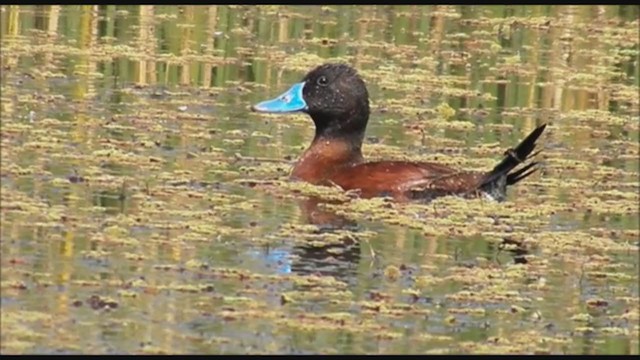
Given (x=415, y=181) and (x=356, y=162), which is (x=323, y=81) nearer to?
(x=356, y=162)

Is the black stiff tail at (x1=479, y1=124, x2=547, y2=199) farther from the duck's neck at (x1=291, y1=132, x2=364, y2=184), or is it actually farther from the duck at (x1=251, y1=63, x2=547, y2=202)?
the duck's neck at (x1=291, y1=132, x2=364, y2=184)

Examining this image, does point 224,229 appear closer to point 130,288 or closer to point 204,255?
point 204,255

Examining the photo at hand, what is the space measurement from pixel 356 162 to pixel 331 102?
570 mm

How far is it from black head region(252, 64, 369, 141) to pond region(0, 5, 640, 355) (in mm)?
273

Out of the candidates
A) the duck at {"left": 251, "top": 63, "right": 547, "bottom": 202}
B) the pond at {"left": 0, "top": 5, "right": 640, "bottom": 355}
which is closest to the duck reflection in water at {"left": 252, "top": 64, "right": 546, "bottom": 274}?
the duck at {"left": 251, "top": 63, "right": 547, "bottom": 202}

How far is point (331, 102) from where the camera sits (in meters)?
12.1

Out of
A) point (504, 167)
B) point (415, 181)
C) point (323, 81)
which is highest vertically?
point (323, 81)

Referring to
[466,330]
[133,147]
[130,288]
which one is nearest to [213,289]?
[130,288]

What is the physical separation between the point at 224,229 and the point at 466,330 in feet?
5.82

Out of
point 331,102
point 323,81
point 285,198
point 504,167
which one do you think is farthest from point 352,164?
point 504,167

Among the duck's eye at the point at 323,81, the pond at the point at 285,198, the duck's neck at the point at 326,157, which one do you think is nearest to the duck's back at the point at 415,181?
the pond at the point at 285,198

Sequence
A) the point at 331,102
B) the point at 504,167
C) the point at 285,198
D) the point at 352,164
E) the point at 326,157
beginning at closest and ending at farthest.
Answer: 1. the point at 285,198
2. the point at 504,167
3. the point at 352,164
4. the point at 326,157
5. the point at 331,102

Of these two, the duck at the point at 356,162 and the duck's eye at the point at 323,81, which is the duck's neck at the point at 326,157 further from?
the duck's eye at the point at 323,81

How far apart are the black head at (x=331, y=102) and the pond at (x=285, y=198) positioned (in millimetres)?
273
